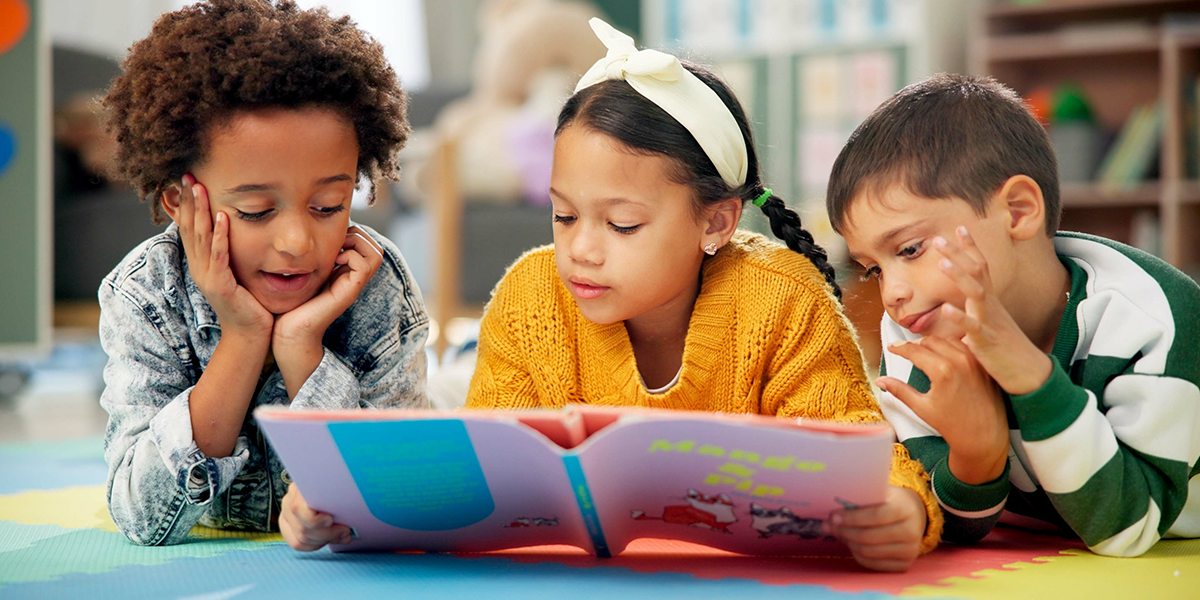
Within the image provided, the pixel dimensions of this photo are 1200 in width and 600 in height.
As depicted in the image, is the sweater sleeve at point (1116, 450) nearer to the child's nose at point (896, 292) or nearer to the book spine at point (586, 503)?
the child's nose at point (896, 292)

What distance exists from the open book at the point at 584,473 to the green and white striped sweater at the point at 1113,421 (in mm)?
167

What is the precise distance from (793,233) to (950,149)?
26 cm

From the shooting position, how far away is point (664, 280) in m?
1.08

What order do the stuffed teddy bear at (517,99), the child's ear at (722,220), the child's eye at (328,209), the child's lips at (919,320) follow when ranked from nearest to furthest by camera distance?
the child's lips at (919,320) → the child's eye at (328,209) → the child's ear at (722,220) → the stuffed teddy bear at (517,99)

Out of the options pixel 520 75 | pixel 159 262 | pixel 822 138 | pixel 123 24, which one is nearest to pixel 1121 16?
pixel 822 138

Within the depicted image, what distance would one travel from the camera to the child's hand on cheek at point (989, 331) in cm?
79

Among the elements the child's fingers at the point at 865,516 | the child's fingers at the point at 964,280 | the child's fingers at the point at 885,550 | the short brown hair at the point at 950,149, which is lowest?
the child's fingers at the point at 885,550

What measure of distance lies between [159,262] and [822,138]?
10.1 feet

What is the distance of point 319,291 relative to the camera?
1069 mm

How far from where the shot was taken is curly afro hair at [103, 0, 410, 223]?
0.99m

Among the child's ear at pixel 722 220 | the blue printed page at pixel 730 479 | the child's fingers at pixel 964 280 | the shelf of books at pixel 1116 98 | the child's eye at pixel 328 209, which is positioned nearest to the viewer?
the blue printed page at pixel 730 479

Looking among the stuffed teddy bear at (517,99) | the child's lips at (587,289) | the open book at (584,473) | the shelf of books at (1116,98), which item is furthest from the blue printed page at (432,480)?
the shelf of books at (1116,98)

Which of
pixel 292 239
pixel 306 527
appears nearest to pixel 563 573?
pixel 306 527

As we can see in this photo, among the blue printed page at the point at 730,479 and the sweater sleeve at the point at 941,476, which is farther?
the sweater sleeve at the point at 941,476
